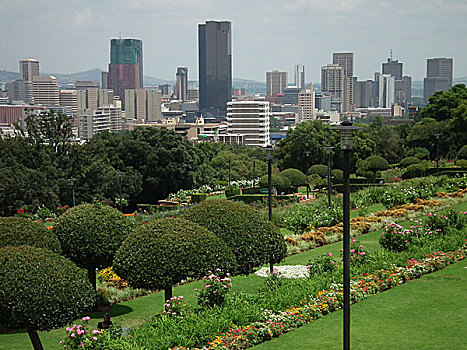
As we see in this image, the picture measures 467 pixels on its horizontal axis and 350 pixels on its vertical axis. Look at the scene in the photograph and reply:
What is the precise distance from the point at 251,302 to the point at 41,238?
4.34 m

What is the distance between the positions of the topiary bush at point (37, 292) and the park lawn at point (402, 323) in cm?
304

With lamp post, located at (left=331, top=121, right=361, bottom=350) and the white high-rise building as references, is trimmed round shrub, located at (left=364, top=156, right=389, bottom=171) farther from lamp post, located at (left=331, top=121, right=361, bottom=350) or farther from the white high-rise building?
the white high-rise building

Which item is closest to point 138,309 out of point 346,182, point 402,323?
point 402,323

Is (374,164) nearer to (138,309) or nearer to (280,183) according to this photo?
(280,183)

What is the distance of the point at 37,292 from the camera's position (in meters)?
9.95

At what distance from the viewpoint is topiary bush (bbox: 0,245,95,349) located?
388 inches

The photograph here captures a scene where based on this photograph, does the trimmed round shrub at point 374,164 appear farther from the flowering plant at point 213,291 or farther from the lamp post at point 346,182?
the lamp post at point 346,182

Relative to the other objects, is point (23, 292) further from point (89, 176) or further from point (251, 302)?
point (89, 176)

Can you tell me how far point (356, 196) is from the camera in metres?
27.6

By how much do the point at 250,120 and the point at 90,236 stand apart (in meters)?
153

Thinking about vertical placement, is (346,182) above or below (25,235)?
above

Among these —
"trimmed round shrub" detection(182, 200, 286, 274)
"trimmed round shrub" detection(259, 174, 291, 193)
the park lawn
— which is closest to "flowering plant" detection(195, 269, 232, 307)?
the park lawn

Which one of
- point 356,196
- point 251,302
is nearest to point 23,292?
point 251,302

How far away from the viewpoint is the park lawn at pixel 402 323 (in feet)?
33.0
